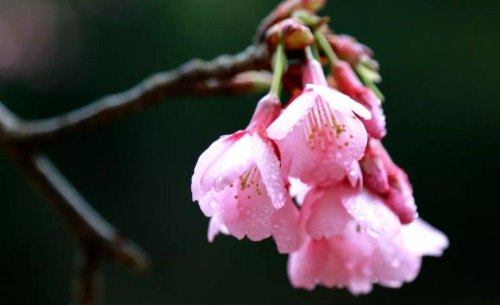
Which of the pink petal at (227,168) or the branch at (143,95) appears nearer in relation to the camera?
the pink petal at (227,168)

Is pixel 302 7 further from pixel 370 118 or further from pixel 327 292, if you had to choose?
pixel 327 292

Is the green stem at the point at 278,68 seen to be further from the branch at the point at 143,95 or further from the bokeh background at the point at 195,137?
the bokeh background at the point at 195,137

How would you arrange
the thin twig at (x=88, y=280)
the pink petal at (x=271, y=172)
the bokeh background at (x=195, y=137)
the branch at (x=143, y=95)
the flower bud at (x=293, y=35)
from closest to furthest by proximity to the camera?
1. the pink petal at (x=271, y=172)
2. the flower bud at (x=293, y=35)
3. the branch at (x=143, y=95)
4. the thin twig at (x=88, y=280)
5. the bokeh background at (x=195, y=137)

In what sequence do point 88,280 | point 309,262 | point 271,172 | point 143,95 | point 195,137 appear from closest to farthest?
point 271,172, point 309,262, point 143,95, point 88,280, point 195,137

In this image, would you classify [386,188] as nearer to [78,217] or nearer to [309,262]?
[309,262]

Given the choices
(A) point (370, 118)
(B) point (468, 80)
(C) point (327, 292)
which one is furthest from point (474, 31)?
(A) point (370, 118)


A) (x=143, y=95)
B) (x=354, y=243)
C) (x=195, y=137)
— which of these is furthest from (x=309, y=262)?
(x=195, y=137)

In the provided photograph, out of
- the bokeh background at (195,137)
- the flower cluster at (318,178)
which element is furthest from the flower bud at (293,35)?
the bokeh background at (195,137)
